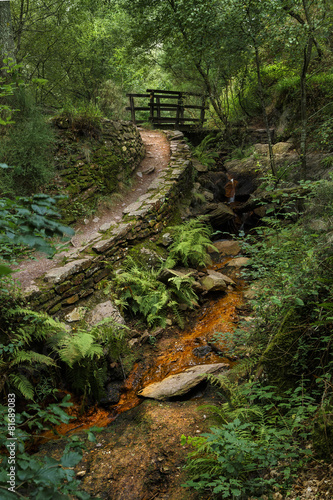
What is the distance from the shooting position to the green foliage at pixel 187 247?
20.8 feet

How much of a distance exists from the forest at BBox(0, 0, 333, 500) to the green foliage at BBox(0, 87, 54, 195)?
0.04m

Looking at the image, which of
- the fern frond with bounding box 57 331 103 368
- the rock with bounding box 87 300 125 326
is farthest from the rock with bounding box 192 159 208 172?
the fern frond with bounding box 57 331 103 368

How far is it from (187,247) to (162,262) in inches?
26.1

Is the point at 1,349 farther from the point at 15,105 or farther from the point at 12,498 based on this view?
the point at 15,105

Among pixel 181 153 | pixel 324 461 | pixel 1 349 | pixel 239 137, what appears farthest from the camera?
pixel 239 137

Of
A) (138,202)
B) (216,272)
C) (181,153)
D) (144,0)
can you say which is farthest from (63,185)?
(144,0)

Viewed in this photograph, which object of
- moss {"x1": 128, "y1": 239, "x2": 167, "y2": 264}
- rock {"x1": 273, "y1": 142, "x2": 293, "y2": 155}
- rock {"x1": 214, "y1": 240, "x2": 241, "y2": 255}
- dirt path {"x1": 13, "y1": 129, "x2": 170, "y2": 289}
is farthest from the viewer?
rock {"x1": 273, "y1": 142, "x2": 293, "y2": 155}

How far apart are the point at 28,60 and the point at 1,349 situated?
31.6 feet

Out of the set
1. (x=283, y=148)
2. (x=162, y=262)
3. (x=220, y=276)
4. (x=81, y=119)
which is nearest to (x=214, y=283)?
(x=220, y=276)

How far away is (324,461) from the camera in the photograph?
1.82 metres

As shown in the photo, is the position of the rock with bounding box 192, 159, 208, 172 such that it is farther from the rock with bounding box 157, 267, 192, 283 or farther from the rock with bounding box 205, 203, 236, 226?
the rock with bounding box 157, 267, 192, 283

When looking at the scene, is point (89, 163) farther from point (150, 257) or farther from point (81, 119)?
point (150, 257)

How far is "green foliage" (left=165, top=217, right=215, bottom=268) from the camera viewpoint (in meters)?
6.34

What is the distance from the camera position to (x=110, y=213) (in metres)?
6.90
